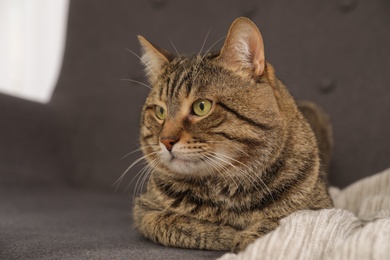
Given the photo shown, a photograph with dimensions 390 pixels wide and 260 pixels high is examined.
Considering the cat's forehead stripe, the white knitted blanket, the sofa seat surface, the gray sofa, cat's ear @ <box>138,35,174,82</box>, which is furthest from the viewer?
the gray sofa

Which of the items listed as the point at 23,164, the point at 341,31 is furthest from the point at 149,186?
the point at 341,31

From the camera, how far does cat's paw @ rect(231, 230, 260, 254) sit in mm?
749

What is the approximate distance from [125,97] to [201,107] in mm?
865

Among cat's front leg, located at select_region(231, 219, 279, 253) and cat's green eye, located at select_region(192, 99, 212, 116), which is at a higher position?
cat's green eye, located at select_region(192, 99, 212, 116)

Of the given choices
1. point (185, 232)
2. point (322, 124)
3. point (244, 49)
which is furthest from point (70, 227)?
point (322, 124)

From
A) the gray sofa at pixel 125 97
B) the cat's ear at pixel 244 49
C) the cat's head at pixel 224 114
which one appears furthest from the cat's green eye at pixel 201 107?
the gray sofa at pixel 125 97

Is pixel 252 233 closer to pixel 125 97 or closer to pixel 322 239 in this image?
pixel 322 239

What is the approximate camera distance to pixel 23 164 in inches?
62.0

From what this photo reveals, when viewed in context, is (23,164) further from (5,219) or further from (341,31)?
(341,31)

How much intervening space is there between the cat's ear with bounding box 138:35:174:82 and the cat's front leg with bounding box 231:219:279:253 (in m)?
0.43

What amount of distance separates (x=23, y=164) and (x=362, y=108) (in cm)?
118

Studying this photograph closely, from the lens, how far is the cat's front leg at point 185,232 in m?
0.82

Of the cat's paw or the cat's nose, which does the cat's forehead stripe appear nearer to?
the cat's nose

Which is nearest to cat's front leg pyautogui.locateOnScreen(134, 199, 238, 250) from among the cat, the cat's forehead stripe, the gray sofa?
the cat
